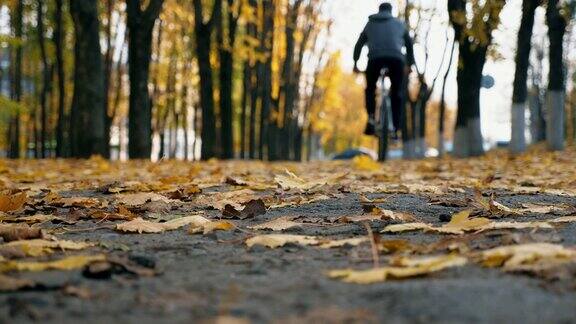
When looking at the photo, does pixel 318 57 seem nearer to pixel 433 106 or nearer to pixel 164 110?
pixel 164 110

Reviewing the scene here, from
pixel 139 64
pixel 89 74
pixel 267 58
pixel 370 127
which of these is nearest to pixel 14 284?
pixel 370 127

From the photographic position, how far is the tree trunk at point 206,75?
1733 centimetres

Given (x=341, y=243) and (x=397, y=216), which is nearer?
(x=341, y=243)

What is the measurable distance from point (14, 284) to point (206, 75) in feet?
53.0

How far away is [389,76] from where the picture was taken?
416 inches

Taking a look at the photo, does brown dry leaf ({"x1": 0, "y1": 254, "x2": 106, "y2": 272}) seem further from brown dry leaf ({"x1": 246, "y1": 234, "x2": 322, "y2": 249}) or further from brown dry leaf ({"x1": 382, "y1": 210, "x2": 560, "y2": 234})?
brown dry leaf ({"x1": 382, "y1": 210, "x2": 560, "y2": 234})

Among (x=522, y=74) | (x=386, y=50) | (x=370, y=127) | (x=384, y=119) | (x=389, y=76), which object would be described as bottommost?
(x=370, y=127)

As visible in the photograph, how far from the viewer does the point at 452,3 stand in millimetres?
17141

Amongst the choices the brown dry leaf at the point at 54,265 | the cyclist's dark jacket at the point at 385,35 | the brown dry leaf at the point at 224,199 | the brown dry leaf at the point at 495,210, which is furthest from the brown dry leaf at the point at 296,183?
the cyclist's dark jacket at the point at 385,35

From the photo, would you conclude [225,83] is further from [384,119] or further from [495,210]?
[495,210]

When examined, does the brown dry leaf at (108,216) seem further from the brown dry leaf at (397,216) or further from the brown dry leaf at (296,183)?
the brown dry leaf at (296,183)

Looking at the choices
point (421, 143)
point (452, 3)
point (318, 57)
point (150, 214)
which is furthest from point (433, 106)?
point (150, 214)

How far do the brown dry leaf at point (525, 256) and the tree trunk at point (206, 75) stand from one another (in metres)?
15.7

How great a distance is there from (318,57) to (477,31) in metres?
21.1
